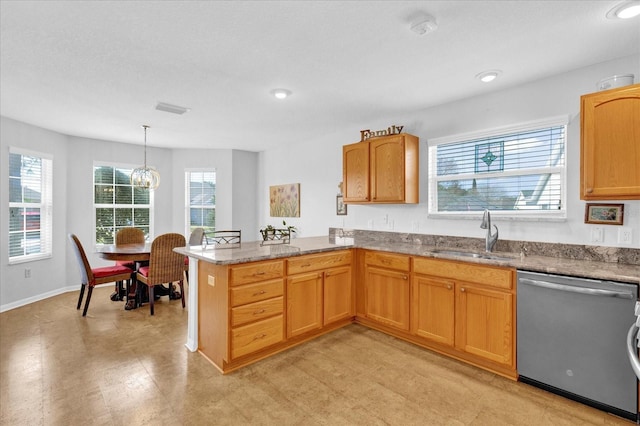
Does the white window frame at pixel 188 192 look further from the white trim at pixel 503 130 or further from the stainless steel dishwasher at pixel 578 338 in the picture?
the stainless steel dishwasher at pixel 578 338

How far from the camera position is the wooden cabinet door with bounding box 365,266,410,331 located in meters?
3.09

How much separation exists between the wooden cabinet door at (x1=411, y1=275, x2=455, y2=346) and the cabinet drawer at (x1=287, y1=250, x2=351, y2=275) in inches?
30.9

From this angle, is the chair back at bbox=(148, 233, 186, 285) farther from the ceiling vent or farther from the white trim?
the white trim

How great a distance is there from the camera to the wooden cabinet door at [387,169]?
11.3 feet

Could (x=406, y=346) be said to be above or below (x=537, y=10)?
below

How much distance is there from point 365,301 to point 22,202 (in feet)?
16.1

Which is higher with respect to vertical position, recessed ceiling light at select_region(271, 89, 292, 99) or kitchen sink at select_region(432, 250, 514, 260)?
recessed ceiling light at select_region(271, 89, 292, 99)

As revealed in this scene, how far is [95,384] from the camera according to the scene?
92.1 inches

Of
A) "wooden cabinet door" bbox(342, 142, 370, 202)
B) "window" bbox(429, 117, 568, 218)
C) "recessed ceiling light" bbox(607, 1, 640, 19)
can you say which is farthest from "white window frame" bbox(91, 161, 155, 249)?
"recessed ceiling light" bbox(607, 1, 640, 19)

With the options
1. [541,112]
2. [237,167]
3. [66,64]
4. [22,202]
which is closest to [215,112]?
[66,64]

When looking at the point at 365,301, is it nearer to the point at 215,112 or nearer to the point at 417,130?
the point at 417,130

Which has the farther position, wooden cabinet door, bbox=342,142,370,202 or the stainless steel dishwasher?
wooden cabinet door, bbox=342,142,370,202

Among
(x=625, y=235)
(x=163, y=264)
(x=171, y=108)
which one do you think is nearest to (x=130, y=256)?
(x=163, y=264)

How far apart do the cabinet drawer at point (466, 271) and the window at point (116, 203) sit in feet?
16.9
